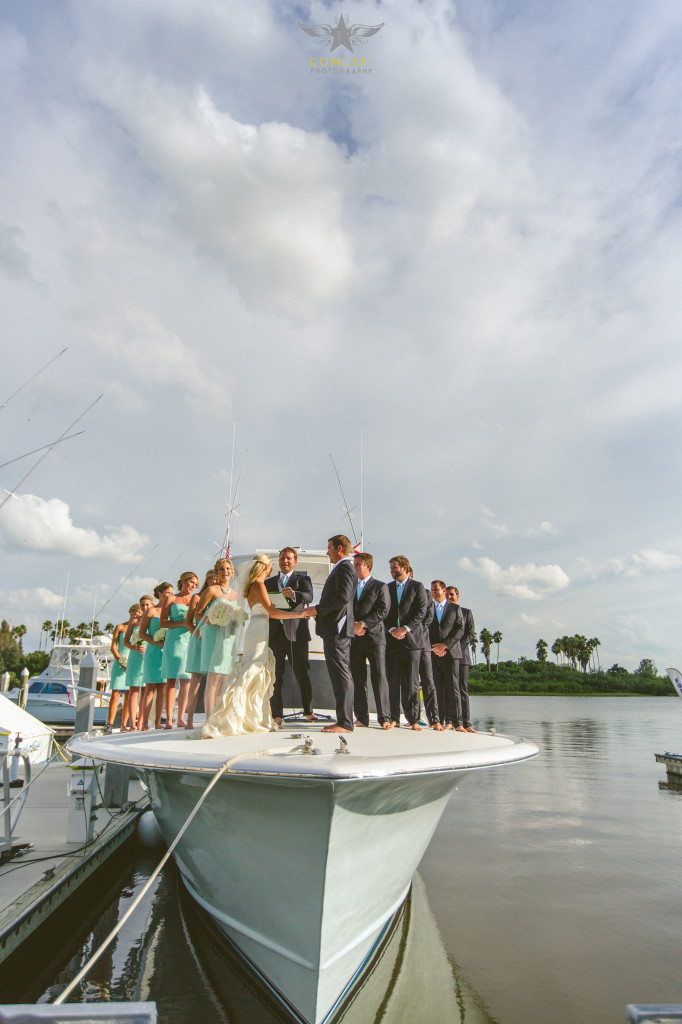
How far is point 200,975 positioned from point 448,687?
147 inches

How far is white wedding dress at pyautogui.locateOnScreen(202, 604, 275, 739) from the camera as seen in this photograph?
5008 mm

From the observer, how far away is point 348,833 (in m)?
3.89

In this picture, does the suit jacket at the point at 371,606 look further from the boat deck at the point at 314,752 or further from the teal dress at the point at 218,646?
the teal dress at the point at 218,646

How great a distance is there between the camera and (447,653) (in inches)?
287

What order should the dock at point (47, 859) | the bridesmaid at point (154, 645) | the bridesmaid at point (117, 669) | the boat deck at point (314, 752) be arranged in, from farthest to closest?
the bridesmaid at point (117, 669) → the bridesmaid at point (154, 645) → the dock at point (47, 859) → the boat deck at point (314, 752)

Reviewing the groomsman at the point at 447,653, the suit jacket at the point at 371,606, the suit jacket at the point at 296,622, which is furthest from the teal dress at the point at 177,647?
the groomsman at the point at 447,653

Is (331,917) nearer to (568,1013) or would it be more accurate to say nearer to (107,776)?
(568,1013)

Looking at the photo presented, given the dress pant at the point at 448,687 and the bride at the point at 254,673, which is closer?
the bride at the point at 254,673

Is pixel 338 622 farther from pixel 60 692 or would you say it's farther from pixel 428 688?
pixel 60 692

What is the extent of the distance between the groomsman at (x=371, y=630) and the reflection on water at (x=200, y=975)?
206 centimetres

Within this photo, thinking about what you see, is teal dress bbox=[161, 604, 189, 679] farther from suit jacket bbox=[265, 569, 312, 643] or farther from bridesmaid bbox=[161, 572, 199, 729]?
suit jacket bbox=[265, 569, 312, 643]

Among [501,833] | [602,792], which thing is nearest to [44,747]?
[501,833]

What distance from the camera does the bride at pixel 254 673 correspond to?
16.5 ft

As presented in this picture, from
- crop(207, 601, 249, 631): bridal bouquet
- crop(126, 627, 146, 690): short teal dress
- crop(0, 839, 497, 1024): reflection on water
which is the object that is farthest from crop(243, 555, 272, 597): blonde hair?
crop(126, 627, 146, 690): short teal dress
